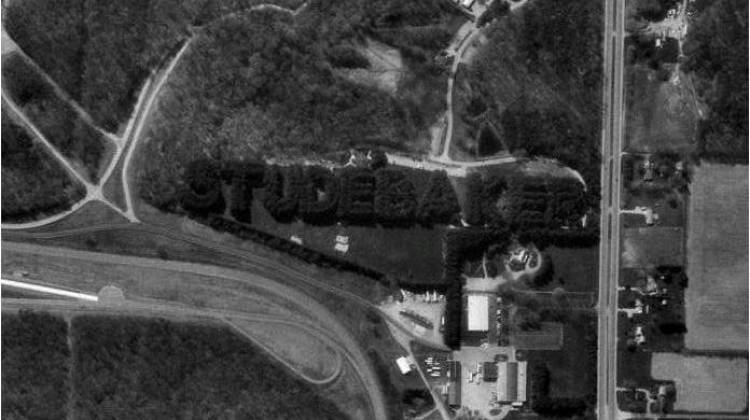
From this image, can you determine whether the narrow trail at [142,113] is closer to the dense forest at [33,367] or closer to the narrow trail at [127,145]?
the narrow trail at [127,145]

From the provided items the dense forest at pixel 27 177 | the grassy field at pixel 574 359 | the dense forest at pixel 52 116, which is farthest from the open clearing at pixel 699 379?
the dense forest at pixel 27 177

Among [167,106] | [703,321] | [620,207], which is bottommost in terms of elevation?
[703,321]

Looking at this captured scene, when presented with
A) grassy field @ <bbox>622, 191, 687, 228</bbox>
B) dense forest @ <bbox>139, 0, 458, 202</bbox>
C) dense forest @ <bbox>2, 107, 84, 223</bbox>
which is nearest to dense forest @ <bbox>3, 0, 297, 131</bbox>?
dense forest @ <bbox>139, 0, 458, 202</bbox>

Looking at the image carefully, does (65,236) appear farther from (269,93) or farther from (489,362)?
(489,362)

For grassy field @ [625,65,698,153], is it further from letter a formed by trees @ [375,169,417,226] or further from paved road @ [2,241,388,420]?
paved road @ [2,241,388,420]

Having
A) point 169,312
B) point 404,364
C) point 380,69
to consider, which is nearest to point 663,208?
point 404,364

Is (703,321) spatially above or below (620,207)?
below

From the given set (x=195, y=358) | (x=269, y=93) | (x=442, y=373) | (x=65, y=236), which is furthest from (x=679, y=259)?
(x=65, y=236)
